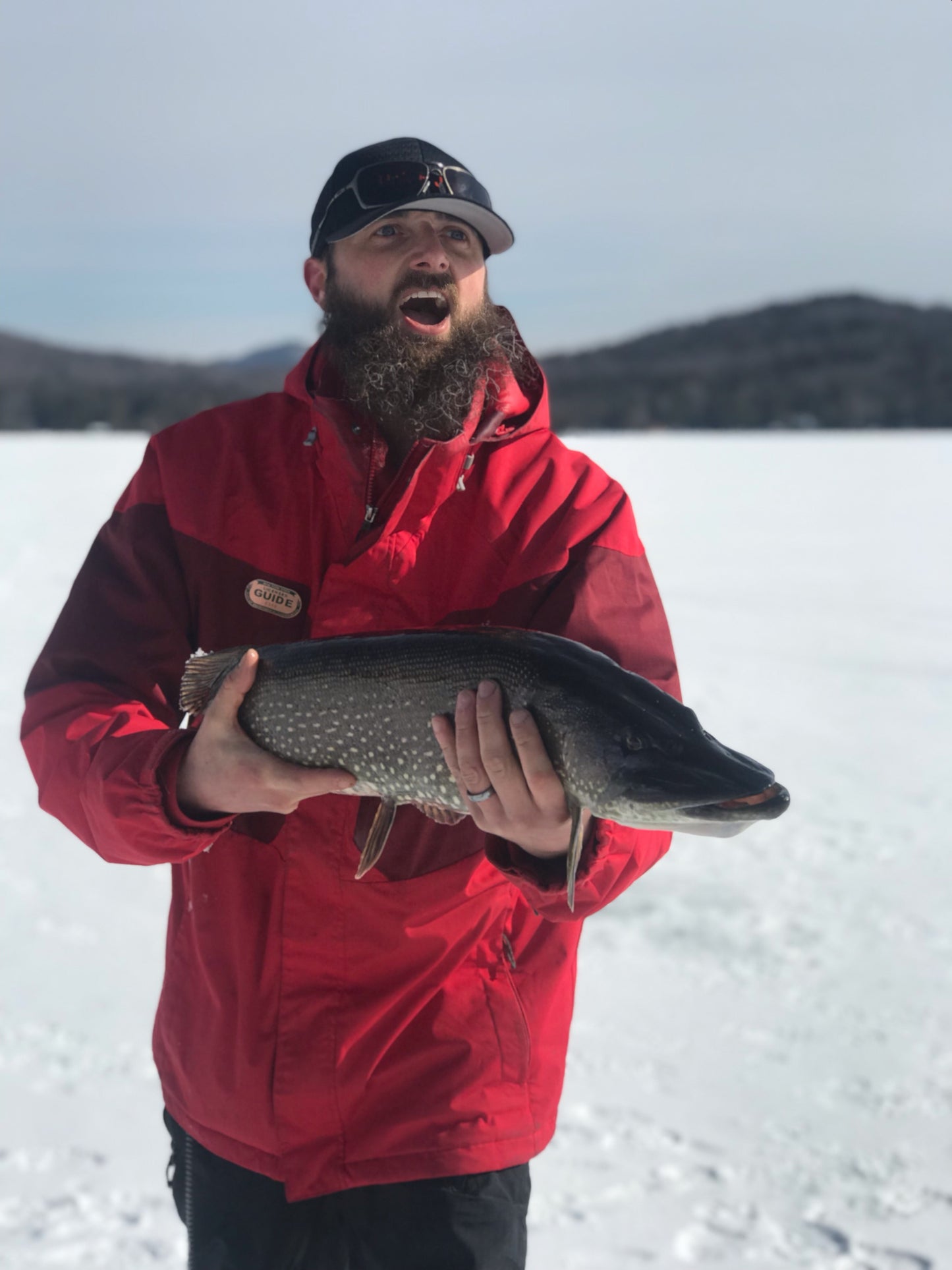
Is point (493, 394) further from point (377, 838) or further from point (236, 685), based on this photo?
point (377, 838)

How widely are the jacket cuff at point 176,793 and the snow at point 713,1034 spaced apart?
5.82 ft

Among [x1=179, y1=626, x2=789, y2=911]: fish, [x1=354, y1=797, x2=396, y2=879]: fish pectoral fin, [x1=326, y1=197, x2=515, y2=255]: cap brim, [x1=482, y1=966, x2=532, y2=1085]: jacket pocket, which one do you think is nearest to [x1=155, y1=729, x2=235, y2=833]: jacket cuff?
[x1=179, y1=626, x2=789, y2=911]: fish

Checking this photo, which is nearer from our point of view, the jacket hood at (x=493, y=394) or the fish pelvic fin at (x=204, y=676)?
the fish pelvic fin at (x=204, y=676)

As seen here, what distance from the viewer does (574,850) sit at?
1696 mm

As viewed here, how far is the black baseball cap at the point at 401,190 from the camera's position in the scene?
2217 mm

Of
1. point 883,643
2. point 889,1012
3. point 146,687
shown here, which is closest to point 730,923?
point 889,1012

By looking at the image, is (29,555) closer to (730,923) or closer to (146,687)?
(730,923)

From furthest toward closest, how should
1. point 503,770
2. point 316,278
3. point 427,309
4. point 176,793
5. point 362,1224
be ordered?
point 316,278 → point 427,309 → point 362,1224 → point 176,793 → point 503,770

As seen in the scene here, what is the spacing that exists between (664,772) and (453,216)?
1.35 meters

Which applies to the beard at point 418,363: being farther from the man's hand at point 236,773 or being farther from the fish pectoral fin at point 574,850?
the fish pectoral fin at point 574,850

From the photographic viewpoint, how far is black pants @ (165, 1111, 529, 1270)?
1.92 m

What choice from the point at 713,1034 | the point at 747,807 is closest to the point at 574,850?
the point at 747,807

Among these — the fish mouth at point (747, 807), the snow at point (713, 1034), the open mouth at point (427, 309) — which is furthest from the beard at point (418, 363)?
the snow at point (713, 1034)

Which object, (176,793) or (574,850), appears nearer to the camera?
(574,850)
